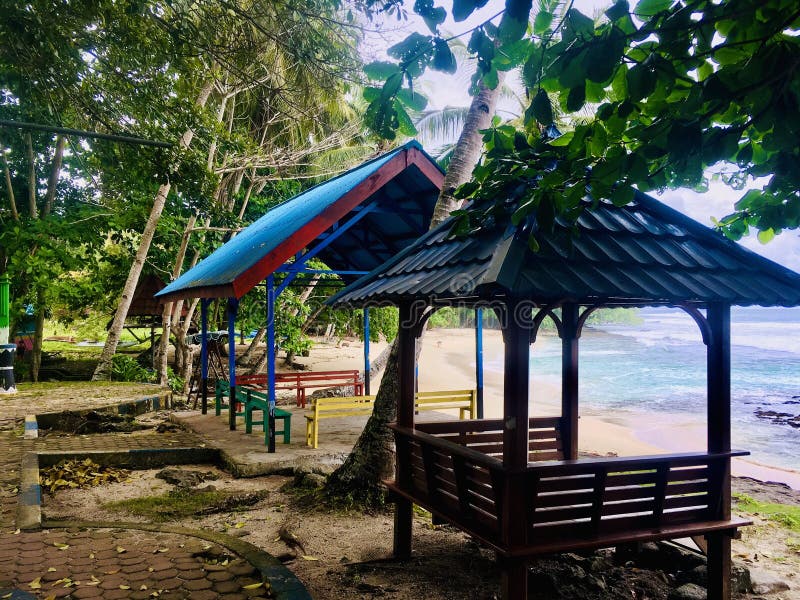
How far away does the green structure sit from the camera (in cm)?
1375

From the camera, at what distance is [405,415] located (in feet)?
18.0

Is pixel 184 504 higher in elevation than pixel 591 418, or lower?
higher

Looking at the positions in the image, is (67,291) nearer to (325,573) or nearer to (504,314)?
(325,573)

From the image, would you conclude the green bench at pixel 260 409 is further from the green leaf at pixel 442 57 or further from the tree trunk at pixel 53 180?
the tree trunk at pixel 53 180

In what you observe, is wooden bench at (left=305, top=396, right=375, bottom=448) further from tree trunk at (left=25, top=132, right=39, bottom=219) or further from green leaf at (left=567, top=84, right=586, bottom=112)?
tree trunk at (left=25, top=132, right=39, bottom=219)

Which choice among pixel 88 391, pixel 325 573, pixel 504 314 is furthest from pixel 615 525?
pixel 88 391

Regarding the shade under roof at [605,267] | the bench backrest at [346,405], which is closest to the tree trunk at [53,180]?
the bench backrest at [346,405]

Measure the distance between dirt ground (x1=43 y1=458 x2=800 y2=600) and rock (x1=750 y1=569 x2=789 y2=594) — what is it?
70 mm

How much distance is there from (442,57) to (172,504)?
20.8 ft

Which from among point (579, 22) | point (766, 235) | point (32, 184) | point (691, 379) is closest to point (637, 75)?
point (579, 22)

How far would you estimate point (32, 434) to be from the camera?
935 cm

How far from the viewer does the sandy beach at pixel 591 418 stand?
1452 centimetres

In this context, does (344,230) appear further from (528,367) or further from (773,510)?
(773,510)

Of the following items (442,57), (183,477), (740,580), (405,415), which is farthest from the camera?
(183,477)
